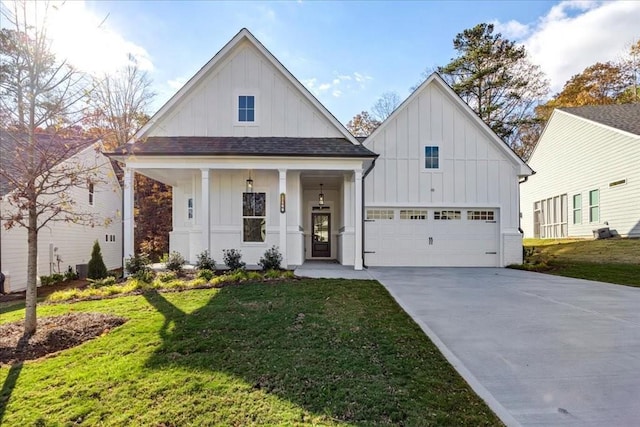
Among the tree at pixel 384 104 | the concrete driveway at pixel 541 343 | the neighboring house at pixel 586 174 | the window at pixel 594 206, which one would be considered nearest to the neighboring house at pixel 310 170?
the concrete driveway at pixel 541 343

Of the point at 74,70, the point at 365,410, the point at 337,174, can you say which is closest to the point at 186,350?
the point at 365,410

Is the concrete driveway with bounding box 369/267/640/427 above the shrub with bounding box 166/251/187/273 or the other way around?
the other way around

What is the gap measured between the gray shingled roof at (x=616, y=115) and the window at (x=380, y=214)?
10.8m

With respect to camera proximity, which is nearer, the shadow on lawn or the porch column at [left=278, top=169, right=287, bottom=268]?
the shadow on lawn

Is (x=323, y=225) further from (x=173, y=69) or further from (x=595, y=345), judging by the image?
(x=595, y=345)

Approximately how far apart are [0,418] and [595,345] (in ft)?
22.2

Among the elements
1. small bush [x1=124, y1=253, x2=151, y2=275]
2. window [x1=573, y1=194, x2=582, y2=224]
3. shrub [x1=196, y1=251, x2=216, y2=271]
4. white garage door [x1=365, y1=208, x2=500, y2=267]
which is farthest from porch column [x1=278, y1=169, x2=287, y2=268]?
window [x1=573, y1=194, x2=582, y2=224]

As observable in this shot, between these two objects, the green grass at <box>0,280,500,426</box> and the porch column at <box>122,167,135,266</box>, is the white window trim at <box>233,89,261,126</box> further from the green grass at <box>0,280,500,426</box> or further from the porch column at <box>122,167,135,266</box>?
the green grass at <box>0,280,500,426</box>

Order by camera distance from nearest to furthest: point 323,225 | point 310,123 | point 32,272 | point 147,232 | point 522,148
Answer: point 32,272 → point 310,123 → point 323,225 → point 147,232 → point 522,148

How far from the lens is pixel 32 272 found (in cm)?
561

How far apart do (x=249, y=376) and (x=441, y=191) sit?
37.0 feet

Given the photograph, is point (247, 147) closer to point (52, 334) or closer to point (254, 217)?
point (254, 217)

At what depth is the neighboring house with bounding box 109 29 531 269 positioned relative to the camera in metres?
11.4

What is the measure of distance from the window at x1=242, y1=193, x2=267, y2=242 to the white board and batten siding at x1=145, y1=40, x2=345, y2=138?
7.00 feet
